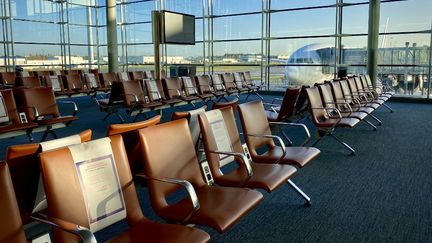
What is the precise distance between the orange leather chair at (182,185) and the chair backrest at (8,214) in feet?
2.29

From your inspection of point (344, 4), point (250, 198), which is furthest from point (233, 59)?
point (250, 198)

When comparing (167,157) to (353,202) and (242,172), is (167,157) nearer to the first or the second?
(242,172)

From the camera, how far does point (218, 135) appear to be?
108 inches

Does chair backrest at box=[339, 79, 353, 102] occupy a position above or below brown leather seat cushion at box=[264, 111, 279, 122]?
above

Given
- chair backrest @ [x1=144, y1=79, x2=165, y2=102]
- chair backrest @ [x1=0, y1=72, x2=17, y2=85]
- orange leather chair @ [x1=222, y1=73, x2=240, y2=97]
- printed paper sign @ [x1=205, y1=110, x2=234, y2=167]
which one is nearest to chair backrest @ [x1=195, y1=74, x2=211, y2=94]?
orange leather chair @ [x1=222, y1=73, x2=240, y2=97]

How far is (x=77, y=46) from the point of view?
14883 mm

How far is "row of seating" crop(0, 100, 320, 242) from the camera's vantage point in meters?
1.63

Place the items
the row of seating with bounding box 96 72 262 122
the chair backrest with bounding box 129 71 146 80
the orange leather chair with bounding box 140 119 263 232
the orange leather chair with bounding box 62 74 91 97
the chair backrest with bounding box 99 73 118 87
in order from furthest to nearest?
the chair backrest with bounding box 129 71 146 80 → the chair backrest with bounding box 99 73 118 87 → the orange leather chair with bounding box 62 74 91 97 → the row of seating with bounding box 96 72 262 122 → the orange leather chair with bounding box 140 119 263 232

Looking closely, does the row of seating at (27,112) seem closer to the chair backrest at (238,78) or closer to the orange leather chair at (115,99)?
the orange leather chair at (115,99)

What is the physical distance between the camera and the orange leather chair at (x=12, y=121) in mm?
4340

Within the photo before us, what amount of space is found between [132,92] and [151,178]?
493cm

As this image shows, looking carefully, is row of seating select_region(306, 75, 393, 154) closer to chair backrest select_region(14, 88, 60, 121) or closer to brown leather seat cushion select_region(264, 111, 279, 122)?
brown leather seat cushion select_region(264, 111, 279, 122)

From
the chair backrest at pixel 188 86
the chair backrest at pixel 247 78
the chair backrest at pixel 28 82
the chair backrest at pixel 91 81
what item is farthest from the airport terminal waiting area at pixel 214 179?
the chair backrest at pixel 247 78

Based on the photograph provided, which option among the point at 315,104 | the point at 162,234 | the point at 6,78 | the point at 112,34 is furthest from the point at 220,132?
the point at 112,34
